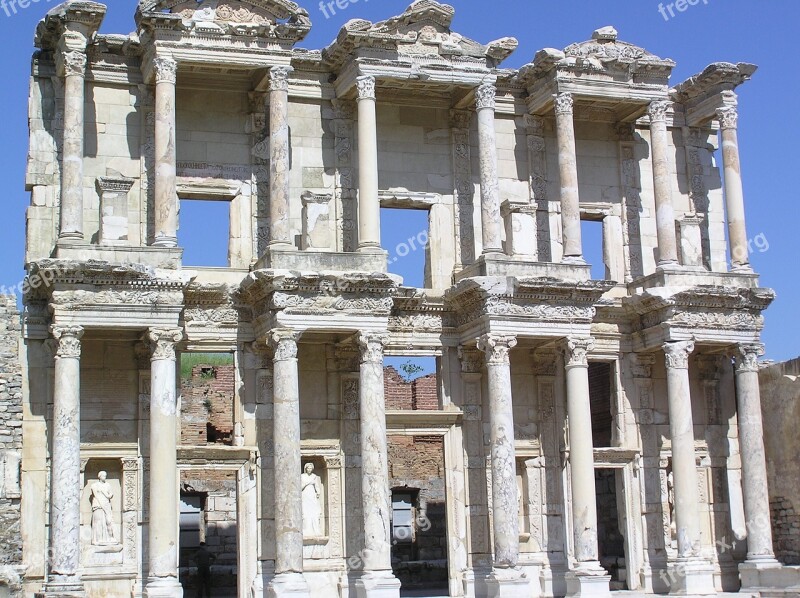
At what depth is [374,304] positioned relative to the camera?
23594mm

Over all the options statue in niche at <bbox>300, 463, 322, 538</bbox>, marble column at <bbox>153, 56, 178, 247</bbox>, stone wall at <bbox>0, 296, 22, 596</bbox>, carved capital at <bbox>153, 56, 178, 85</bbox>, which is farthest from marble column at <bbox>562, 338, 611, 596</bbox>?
stone wall at <bbox>0, 296, 22, 596</bbox>

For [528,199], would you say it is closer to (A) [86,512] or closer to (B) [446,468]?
(B) [446,468]

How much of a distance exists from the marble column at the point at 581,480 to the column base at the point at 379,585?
3698 millimetres

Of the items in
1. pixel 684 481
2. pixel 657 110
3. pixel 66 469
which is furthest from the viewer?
pixel 657 110

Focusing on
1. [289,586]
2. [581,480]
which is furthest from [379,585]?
[581,480]

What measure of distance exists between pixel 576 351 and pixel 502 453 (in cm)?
252

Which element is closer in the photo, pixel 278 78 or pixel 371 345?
pixel 371 345

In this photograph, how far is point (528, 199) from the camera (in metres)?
27.2

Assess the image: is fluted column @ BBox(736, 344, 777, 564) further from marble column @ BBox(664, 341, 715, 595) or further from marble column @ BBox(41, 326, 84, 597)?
marble column @ BBox(41, 326, 84, 597)

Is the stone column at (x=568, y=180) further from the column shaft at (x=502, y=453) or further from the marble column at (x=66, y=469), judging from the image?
the marble column at (x=66, y=469)

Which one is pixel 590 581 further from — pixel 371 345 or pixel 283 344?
pixel 283 344

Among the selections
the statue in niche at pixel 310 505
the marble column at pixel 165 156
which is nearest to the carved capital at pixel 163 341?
the marble column at pixel 165 156

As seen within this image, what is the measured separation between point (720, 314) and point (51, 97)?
1393cm

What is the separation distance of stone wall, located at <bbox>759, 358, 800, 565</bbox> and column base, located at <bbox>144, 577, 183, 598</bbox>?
44.2 feet
